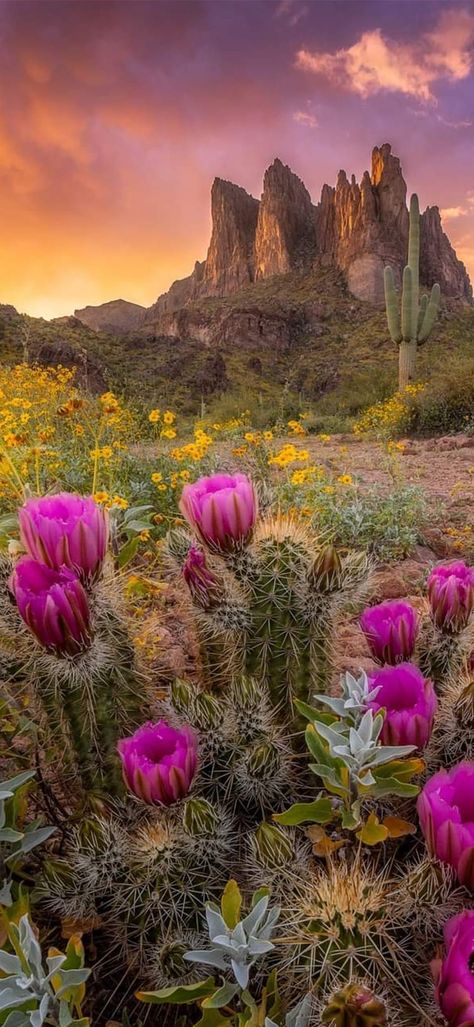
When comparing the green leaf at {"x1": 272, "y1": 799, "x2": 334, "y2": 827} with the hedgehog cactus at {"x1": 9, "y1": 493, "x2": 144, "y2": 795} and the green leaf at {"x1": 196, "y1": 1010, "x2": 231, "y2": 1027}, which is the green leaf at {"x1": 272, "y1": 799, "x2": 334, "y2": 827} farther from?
the hedgehog cactus at {"x1": 9, "y1": 493, "x2": 144, "y2": 795}

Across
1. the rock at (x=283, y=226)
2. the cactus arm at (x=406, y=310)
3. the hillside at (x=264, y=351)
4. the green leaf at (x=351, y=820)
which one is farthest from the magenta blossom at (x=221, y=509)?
the rock at (x=283, y=226)

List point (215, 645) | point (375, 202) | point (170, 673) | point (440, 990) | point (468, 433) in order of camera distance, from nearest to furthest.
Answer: point (440, 990)
point (215, 645)
point (170, 673)
point (468, 433)
point (375, 202)

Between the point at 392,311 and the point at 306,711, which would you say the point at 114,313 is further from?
the point at 306,711

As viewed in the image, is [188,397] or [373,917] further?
[188,397]

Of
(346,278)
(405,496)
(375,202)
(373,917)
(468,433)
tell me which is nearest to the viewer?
(373,917)

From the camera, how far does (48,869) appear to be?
100 cm

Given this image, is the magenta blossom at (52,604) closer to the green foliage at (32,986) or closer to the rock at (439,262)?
the green foliage at (32,986)

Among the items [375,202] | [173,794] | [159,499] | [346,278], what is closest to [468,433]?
[159,499]

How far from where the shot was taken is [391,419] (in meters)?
10.8

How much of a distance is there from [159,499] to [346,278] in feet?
199

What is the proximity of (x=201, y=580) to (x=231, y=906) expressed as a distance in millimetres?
599

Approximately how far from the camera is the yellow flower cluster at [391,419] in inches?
419

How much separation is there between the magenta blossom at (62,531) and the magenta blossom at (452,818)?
655 mm

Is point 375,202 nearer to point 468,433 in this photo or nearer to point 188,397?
point 188,397
